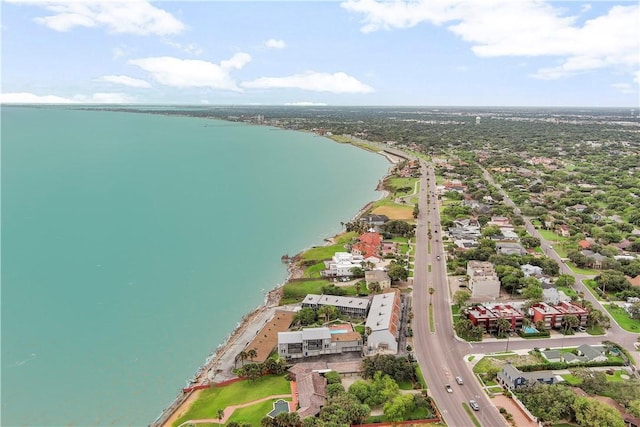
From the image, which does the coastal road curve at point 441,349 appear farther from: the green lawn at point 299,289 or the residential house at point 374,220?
the green lawn at point 299,289

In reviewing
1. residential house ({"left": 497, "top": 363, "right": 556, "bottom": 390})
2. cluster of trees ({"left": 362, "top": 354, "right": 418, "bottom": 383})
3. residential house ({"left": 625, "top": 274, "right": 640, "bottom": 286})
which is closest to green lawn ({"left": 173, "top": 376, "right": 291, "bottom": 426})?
cluster of trees ({"left": 362, "top": 354, "right": 418, "bottom": 383})

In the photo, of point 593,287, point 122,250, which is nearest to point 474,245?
point 593,287

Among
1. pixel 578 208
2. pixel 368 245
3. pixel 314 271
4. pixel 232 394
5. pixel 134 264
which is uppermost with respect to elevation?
pixel 578 208

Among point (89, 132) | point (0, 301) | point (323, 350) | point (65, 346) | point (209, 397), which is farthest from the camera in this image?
point (89, 132)

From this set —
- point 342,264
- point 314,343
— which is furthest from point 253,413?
point 342,264

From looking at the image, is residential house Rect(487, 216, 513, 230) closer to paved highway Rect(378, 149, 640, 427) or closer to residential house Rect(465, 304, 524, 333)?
paved highway Rect(378, 149, 640, 427)

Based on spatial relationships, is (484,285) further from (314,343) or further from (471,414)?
(314,343)

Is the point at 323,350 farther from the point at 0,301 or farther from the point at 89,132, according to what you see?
the point at 89,132
